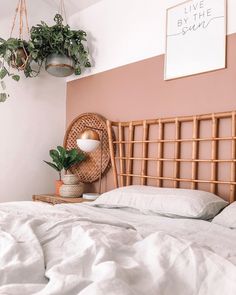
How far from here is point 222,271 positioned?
0.71 m

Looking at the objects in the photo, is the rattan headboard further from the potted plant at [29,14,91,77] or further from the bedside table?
the potted plant at [29,14,91,77]

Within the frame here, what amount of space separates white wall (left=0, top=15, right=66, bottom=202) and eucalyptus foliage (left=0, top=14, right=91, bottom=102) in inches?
6.7

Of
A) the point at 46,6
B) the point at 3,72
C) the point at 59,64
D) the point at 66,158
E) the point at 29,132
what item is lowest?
the point at 66,158

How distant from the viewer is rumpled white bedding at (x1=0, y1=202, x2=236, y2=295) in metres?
0.63

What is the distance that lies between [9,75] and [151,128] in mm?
1374

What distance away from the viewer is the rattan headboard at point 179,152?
204 centimetres

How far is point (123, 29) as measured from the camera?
110 inches

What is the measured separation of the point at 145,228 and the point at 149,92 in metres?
1.39

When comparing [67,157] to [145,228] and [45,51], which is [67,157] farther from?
[145,228]

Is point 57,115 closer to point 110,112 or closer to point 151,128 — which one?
point 110,112

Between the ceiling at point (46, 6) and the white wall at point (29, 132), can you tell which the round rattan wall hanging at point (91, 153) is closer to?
the white wall at point (29, 132)

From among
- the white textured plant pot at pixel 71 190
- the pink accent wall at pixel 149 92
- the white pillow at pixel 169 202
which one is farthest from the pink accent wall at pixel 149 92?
the white pillow at pixel 169 202

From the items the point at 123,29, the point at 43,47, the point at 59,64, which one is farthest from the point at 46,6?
the point at 123,29

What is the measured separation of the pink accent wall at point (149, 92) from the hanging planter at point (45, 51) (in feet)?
1.01
